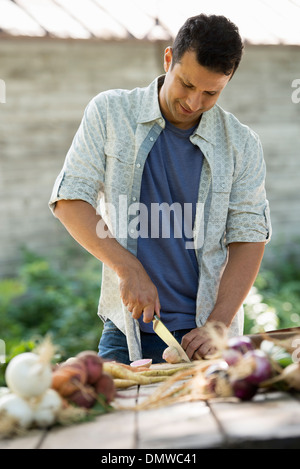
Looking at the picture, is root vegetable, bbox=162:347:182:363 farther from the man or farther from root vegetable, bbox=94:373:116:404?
root vegetable, bbox=94:373:116:404

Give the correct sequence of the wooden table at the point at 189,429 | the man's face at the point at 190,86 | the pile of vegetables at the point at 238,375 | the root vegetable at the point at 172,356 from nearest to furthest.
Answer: the wooden table at the point at 189,429, the pile of vegetables at the point at 238,375, the root vegetable at the point at 172,356, the man's face at the point at 190,86

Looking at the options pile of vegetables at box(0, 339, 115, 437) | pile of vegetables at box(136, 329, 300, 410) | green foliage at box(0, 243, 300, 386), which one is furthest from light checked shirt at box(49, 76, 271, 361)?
green foliage at box(0, 243, 300, 386)

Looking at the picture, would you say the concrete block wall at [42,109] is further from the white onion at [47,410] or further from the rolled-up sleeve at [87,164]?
the white onion at [47,410]

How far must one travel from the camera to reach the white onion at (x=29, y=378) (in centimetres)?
127

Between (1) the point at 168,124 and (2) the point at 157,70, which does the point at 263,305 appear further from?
(1) the point at 168,124

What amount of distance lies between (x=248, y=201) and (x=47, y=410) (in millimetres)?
1501

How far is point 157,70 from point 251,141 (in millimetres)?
3359

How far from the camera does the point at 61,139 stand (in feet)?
18.0

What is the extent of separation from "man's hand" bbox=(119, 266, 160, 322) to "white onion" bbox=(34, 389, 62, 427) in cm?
76

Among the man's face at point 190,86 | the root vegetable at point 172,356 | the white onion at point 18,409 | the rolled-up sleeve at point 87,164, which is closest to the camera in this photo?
the white onion at point 18,409

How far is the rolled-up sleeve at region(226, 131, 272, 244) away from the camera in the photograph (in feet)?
8.13

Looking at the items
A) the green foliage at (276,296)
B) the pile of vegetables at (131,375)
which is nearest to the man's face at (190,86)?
the pile of vegetables at (131,375)

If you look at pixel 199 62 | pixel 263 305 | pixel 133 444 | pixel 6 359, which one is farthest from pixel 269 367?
pixel 263 305

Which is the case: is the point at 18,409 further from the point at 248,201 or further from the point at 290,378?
the point at 248,201
